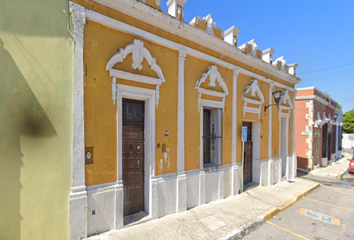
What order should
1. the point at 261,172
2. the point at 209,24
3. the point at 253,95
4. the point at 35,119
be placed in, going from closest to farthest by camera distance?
the point at 35,119 → the point at 209,24 → the point at 253,95 → the point at 261,172

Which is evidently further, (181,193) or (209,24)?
(209,24)

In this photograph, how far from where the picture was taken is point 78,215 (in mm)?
3320

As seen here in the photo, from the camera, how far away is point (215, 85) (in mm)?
5801

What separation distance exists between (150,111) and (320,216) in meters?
6.07

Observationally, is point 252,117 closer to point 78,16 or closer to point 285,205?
point 285,205

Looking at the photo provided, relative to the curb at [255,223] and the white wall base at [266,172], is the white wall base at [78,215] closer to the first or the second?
the curb at [255,223]

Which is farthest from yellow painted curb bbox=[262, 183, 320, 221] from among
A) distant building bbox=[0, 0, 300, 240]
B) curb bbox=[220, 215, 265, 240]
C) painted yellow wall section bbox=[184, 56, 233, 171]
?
painted yellow wall section bbox=[184, 56, 233, 171]

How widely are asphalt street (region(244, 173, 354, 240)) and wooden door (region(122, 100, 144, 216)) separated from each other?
2761 millimetres

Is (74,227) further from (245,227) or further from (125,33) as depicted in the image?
(125,33)

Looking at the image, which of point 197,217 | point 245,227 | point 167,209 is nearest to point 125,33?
point 167,209

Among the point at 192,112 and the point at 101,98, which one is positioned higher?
the point at 101,98

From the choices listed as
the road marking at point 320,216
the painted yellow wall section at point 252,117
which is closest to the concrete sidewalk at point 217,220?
the road marking at point 320,216

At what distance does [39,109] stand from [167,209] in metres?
3.58

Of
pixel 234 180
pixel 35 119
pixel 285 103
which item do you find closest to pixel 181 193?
pixel 234 180
